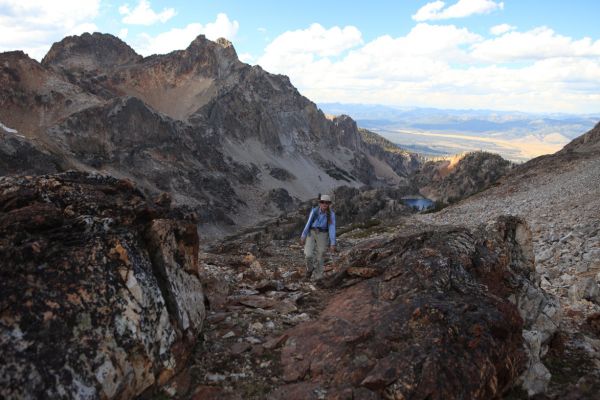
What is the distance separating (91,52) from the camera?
15075 centimetres

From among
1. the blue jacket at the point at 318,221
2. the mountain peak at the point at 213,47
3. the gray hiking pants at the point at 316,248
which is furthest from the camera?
the mountain peak at the point at 213,47

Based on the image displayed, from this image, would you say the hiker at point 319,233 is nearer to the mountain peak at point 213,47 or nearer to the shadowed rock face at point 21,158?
the shadowed rock face at point 21,158

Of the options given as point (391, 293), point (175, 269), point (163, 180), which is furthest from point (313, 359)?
point (163, 180)

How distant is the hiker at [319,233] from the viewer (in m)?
14.2

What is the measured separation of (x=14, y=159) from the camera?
69.9 m

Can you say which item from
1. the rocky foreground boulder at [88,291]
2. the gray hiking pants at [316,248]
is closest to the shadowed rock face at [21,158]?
the gray hiking pants at [316,248]

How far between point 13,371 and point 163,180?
93731mm

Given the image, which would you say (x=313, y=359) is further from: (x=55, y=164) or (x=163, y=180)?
(x=163, y=180)

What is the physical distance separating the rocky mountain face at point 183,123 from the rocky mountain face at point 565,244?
3942 centimetres

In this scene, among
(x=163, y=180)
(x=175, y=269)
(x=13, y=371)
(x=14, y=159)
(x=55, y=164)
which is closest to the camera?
(x=13, y=371)

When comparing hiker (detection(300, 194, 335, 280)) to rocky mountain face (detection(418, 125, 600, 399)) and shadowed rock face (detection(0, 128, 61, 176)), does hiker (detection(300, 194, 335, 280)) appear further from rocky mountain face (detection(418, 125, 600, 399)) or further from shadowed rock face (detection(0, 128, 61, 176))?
shadowed rock face (detection(0, 128, 61, 176))

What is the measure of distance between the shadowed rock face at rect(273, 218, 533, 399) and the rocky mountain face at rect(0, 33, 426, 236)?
49.2 meters

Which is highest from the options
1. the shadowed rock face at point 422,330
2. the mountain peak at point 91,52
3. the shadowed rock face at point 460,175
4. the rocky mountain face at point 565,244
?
the mountain peak at point 91,52

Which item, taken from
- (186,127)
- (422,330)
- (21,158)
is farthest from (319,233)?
(186,127)
